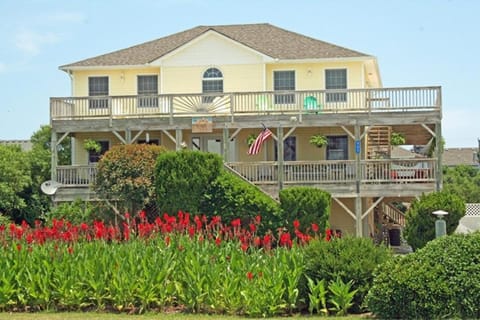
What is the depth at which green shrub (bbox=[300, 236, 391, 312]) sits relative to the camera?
1352 centimetres

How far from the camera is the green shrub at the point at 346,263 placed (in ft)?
44.3

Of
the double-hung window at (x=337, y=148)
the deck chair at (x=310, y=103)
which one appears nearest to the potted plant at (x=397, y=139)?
the double-hung window at (x=337, y=148)

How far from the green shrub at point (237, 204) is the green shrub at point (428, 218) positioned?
417 centimetres

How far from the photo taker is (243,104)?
31.1 m

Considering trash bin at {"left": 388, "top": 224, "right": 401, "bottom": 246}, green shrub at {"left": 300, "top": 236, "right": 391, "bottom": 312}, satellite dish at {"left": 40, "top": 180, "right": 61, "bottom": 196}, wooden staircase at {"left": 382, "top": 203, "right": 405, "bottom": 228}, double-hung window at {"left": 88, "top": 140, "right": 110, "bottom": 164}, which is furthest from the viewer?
wooden staircase at {"left": 382, "top": 203, "right": 405, "bottom": 228}

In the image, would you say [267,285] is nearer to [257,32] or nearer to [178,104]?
[178,104]

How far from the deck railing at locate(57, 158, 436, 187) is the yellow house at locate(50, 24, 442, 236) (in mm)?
39

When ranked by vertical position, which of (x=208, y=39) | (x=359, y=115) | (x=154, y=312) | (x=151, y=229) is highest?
(x=208, y=39)

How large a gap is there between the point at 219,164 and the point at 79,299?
12.7 meters

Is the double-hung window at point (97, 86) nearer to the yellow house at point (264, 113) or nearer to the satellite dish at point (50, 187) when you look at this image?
the yellow house at point (264, 113)

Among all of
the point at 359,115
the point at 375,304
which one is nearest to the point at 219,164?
the point at 359,115

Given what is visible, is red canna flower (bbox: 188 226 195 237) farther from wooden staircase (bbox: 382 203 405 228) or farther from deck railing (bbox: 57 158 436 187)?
wooden staircase (bbox: 382 203 405 228)

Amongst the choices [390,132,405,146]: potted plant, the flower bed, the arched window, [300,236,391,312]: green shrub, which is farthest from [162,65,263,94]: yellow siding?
[300,236,391,312]: green shrub

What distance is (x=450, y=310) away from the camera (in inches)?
478
